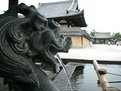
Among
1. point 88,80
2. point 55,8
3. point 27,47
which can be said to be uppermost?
point 55,8

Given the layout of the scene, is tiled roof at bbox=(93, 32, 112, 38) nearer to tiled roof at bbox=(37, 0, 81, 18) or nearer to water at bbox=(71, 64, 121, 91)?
tiled roof at bbox=(37, 0, 81, 18)

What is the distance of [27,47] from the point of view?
3.95 feet

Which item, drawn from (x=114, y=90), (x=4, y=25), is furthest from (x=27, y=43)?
(x=114, y=90)

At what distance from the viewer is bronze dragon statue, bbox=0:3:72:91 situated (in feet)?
3.69

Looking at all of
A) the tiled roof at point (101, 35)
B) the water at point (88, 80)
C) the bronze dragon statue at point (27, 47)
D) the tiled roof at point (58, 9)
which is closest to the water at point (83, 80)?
the water at point (88, 80)

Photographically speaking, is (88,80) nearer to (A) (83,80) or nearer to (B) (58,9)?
(A) (83,80)

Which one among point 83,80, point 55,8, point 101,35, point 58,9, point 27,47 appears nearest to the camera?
point 27,47

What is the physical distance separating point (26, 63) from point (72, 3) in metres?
31.1

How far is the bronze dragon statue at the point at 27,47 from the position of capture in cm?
112

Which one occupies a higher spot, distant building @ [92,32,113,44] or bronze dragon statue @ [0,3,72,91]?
bronze dragon statue @ [0,3,72,91]

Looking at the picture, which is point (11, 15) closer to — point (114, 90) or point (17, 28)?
point (17, 28)

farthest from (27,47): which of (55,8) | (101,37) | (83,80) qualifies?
(101,37)

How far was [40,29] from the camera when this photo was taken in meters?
1.24

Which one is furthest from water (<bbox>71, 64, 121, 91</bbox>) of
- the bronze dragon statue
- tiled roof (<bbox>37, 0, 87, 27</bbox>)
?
tiled roof (<bbox>37, 0, 87, 27</bbox>)
